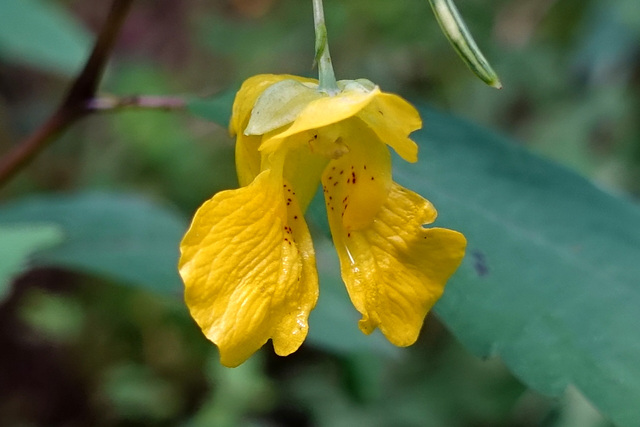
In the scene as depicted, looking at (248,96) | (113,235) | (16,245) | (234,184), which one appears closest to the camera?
(248,96)

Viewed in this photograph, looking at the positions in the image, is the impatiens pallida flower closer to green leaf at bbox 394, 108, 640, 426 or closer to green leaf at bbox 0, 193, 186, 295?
green leaf at bbox 394, 108, 640, 426

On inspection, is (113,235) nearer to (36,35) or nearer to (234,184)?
(36,35)

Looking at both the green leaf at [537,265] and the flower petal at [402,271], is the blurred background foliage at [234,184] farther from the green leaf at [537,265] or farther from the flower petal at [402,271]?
the flower petal at [402,271]

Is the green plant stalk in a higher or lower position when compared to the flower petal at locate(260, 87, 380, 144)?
higher

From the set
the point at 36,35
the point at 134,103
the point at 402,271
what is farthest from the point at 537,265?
the point at 36,35

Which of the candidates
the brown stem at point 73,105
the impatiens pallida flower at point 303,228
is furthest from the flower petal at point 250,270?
the brown stem at point 73,105

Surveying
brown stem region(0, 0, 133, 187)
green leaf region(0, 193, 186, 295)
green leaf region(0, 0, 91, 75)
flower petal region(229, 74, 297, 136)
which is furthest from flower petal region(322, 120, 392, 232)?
green leaf region(0, 0, 91, 75)
